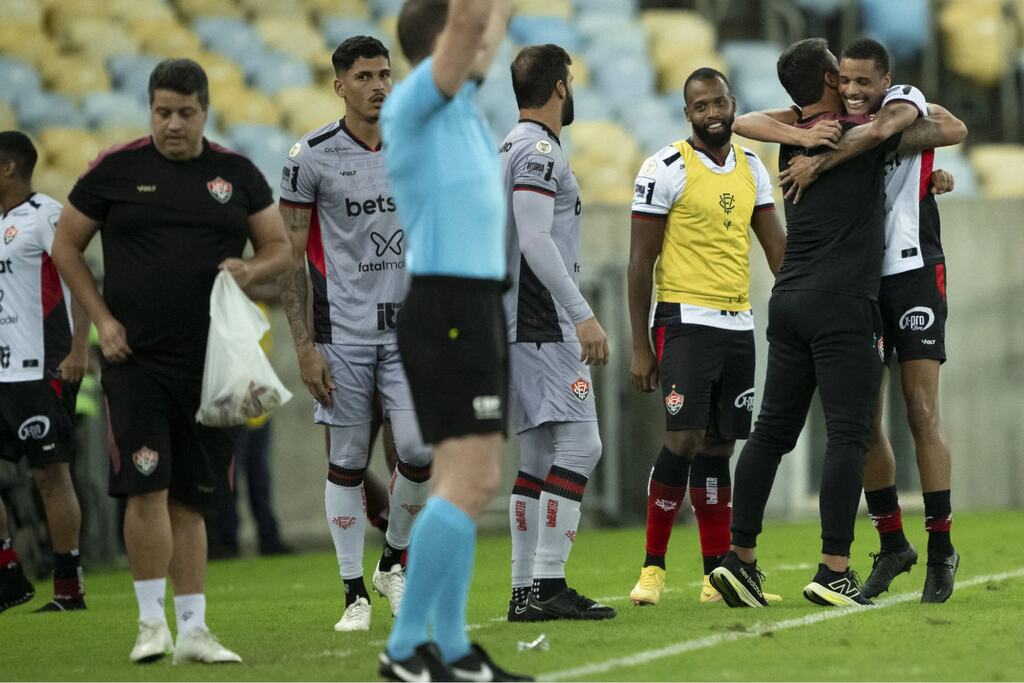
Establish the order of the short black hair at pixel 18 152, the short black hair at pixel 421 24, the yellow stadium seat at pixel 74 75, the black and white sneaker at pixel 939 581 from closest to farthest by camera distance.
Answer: the short black hair at pixel 421 24 → the black and white sneaker at pixel 939 581 → the short black hair at pixel 18 152 → the yellow stadium seat at pixel 74 75

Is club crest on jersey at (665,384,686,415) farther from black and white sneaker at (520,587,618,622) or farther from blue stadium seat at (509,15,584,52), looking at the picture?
blue stadium seat at (509,15,584,52)

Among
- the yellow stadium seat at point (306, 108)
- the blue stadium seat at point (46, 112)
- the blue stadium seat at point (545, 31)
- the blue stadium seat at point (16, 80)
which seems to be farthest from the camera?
the blue stadium seat at point (545, 31)

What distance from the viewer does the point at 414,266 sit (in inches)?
180

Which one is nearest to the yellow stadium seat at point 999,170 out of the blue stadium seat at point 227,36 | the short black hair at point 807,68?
the blue stadium seat at point 227,36

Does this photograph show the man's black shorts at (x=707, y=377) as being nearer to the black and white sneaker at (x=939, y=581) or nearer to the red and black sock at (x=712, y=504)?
the red and black sock at (x=712, y=504)

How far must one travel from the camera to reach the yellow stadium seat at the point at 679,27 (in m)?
16.1

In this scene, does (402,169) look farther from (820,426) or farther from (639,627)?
(820,426)

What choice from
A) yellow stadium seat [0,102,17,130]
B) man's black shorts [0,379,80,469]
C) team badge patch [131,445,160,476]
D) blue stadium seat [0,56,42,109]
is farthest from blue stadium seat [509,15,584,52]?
team badge patch [131,445,160,476]

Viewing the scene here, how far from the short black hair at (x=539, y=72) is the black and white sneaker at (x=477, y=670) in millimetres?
2724

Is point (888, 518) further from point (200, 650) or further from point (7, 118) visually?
point (7, 118)

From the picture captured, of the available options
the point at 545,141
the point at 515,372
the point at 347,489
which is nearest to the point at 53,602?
the point at 347,489

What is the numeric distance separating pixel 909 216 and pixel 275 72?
30.5ft

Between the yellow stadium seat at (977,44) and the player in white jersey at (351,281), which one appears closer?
the player in white jersey at (351,281)

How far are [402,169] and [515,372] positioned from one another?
2074mm
